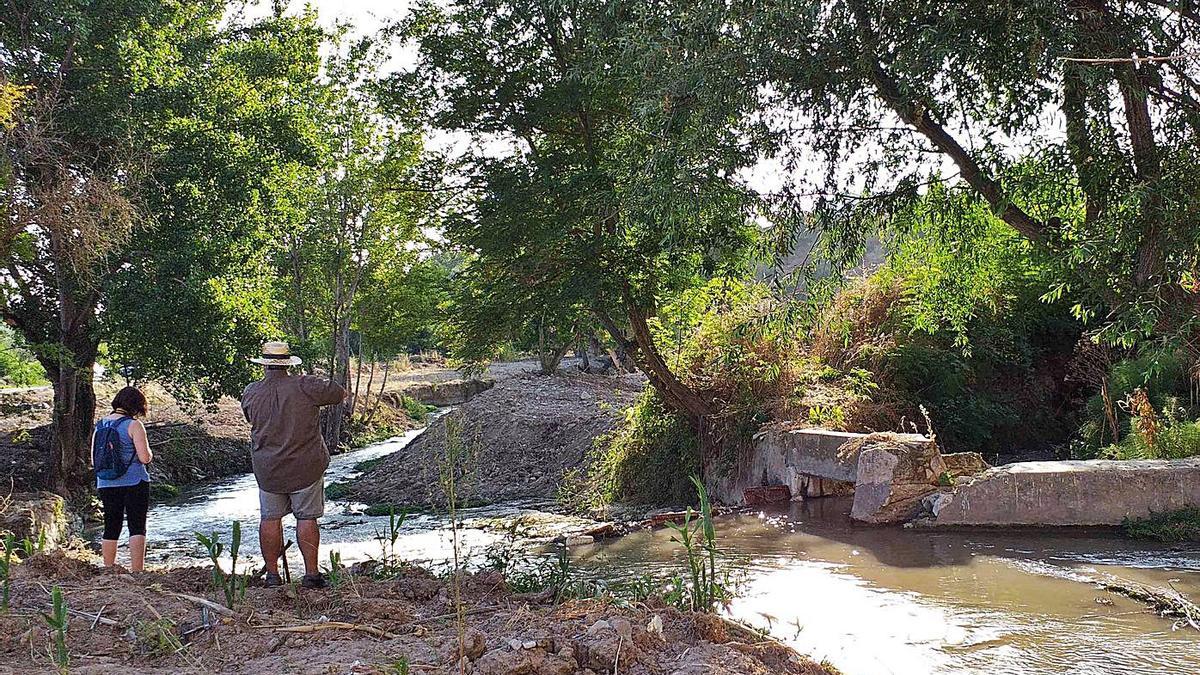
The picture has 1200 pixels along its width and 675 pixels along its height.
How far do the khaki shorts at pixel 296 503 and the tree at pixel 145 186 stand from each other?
26.0 feet

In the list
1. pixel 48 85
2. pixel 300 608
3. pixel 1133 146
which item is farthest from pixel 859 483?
pixel 48 85

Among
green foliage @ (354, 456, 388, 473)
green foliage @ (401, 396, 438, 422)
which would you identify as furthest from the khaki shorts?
green foliage @ (401, 396, 438, 422)

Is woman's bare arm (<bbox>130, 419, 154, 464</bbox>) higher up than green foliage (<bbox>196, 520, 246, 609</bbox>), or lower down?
A: higher up

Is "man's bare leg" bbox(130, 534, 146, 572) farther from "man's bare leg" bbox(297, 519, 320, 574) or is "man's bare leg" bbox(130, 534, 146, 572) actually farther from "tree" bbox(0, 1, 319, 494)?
"tree" bbox(0, 1, 319, 494)

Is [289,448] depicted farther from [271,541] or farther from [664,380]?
[664,380]

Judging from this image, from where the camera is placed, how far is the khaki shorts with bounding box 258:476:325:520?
21.1ft

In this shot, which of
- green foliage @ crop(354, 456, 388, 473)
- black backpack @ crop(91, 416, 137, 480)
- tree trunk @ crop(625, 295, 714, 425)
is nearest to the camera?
black backpack @ crop(91, 416, 137, 480)

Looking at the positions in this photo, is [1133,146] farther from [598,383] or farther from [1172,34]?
[598,383]

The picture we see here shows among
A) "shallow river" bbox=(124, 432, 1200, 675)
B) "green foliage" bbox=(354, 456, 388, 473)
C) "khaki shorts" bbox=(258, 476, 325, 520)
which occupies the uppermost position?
"khaki shorts" bbox=(258, 476, 325, 520)

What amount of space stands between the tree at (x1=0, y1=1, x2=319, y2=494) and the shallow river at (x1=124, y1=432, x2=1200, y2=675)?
474cm

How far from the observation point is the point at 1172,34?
25.7 ft

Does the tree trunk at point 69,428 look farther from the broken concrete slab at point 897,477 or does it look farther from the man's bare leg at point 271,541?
the broken concrete slab at point 897,477

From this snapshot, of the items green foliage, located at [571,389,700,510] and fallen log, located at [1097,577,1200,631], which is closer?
fallen log, located at [1097,577,1200,631]

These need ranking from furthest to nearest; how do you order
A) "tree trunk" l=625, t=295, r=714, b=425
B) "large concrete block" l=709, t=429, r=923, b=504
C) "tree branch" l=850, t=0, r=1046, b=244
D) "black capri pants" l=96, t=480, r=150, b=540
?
"tree trunk" l=625, t=295, r=714, b=425 → "large concrete block" l=709, t=429, r=923, b=504 → "tree branch" l=850, t=0, r=1046, b=244 → "black capri pants" l=96, t=480, r=150, b=540
